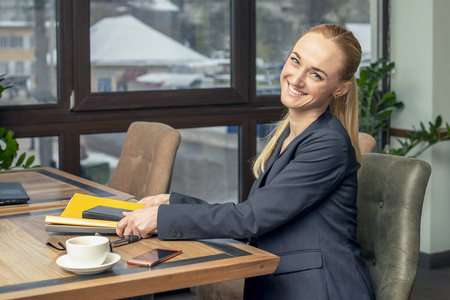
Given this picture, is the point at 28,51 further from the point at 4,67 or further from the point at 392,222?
the point at 392,222

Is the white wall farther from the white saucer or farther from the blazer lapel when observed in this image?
the white saucer

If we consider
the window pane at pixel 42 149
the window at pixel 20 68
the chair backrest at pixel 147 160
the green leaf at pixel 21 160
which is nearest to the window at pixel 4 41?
the window at pixel 20 68

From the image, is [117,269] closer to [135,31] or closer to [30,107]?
[30,107]

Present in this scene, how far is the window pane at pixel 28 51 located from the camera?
139 inches

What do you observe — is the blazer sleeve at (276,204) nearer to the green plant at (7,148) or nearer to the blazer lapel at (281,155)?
the blazer lapel at (281,155)

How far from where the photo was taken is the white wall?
4.18 metres

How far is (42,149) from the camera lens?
12.0 feet

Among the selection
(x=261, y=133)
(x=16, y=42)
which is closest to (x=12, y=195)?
(x=16, y=42)

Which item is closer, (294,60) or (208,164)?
(294,60)

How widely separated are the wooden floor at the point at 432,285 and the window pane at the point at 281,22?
1523 mm

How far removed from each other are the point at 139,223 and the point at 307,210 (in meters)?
0.45

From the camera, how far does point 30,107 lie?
3562mm

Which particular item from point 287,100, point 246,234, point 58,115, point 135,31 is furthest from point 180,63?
point 246,234

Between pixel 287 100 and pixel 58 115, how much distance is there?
2088 millimetres
